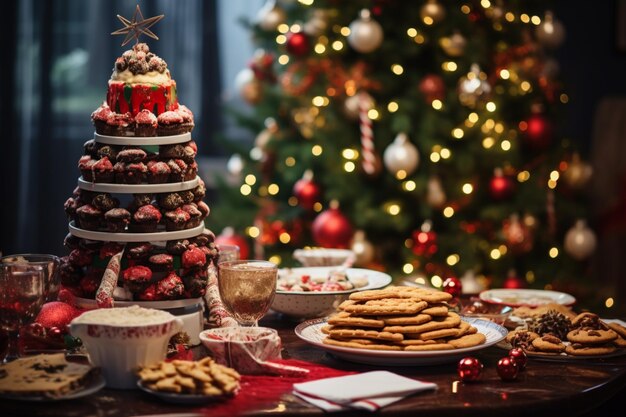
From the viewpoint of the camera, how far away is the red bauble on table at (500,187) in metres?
4.82

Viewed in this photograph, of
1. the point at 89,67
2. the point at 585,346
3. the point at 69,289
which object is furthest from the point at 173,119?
the point at 89,67

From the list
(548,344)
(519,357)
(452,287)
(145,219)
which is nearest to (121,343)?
(145,219)

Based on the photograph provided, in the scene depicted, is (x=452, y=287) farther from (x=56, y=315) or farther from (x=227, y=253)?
(x=56, y=315)

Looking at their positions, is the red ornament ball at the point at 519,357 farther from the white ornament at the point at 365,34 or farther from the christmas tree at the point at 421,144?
the white ornament at the point at 365,34

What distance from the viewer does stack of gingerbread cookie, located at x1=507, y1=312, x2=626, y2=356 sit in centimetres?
200

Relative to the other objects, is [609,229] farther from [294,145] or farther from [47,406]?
[47,406]

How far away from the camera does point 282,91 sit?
204 inches

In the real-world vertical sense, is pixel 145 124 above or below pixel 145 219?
above

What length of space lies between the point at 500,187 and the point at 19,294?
3.33m

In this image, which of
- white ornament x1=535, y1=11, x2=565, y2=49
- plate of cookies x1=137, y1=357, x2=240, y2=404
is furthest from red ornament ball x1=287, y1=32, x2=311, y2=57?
plate of cookies x1=137, y1=357, x2=240, y2=404

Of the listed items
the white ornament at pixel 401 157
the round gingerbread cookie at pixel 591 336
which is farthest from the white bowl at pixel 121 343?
the white ornament at pixel 401 157

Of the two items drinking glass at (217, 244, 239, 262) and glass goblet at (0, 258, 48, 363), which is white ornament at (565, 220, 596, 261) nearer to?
drinking glass at (217, 244, 239, 262)

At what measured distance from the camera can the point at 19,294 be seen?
1859 mm

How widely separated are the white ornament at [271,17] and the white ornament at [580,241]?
6.23 ft
